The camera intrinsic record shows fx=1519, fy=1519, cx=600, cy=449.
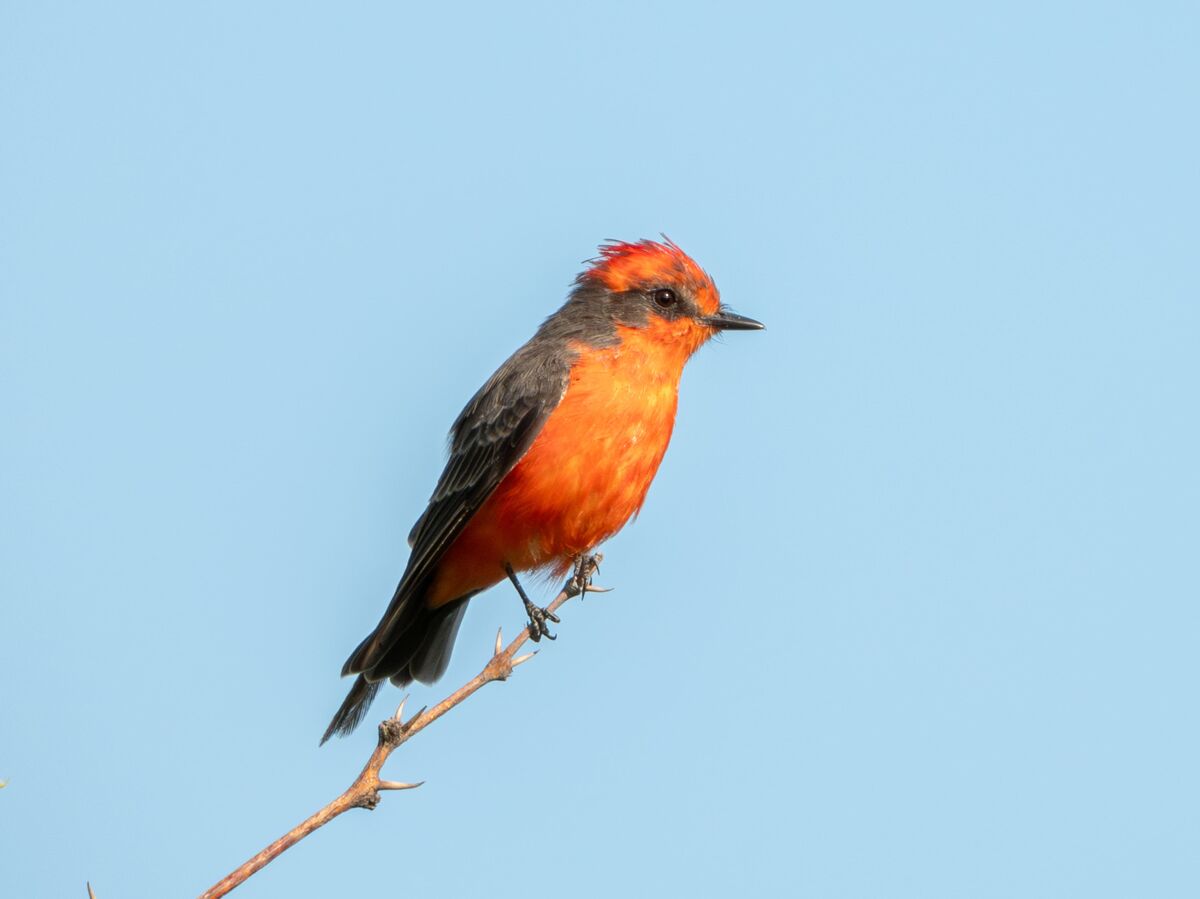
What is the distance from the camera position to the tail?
7.90m

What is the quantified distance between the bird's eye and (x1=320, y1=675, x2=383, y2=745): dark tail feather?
2688mm

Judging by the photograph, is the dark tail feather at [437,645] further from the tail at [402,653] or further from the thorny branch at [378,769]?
the thorny branch at [378,769]

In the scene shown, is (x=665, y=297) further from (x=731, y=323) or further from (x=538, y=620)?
(x=538, y=620)

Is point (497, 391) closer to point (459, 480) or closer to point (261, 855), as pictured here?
point (459, 480)

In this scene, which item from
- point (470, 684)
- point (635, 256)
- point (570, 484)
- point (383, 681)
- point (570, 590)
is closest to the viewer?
point (470, 684)

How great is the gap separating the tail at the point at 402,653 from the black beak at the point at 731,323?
208 cm

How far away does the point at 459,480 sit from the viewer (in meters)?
8.21

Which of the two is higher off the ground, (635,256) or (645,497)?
(635,256)

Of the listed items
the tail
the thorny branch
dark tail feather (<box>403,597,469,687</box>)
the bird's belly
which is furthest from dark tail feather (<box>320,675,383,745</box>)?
the thorny branch

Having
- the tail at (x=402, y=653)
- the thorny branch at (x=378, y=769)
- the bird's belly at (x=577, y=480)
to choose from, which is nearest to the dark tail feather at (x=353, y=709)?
the tail at (x=402, y=653)

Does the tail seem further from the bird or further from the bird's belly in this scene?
the bird's belly

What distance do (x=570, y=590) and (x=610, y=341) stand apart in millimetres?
1787

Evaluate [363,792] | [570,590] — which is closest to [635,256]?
[570,590]

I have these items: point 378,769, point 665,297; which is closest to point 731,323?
point 665,297
